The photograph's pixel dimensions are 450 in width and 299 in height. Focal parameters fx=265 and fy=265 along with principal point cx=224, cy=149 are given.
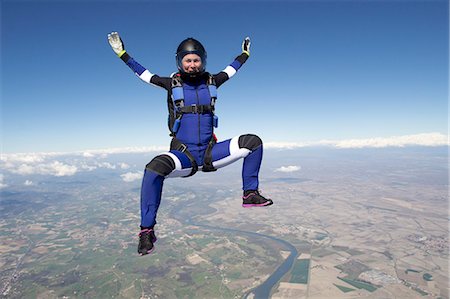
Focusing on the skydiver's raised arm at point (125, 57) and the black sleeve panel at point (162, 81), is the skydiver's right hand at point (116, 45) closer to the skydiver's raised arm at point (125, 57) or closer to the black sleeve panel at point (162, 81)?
the skydiver's raised arm at point (125, 57)

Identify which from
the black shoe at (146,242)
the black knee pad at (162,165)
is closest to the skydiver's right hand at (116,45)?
the black knee pad at (162,165)

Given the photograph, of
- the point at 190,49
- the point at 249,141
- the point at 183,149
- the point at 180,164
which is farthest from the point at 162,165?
the point at 190,49

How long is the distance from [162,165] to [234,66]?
8.93 ft

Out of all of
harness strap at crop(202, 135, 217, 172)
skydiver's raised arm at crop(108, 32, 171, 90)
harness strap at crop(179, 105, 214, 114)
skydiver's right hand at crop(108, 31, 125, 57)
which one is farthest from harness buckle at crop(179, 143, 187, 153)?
skydiver's right hand at crop(108, 31, 125, 57)

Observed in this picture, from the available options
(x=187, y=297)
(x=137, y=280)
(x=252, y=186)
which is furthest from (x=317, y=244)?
(x=252, y=186)

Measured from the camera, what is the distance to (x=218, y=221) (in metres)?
115

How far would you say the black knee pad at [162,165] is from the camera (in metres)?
3.96

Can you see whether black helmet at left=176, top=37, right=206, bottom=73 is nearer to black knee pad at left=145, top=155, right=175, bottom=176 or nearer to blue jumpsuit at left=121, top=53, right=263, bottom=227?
blue jumpsuit at left=121, top=53, right=263, bottom=227

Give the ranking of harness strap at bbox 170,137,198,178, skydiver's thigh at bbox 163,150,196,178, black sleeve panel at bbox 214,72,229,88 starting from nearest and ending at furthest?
skydiver's thigh at bbox 163,150,196,178
harness strap at bbox 170,137,198,178
black sleeve panel at bbox 214,72,229,88

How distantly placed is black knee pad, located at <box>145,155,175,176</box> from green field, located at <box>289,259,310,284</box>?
5796 cm

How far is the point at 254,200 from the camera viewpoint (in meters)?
4.64

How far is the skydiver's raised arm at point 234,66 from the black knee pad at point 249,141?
130cm

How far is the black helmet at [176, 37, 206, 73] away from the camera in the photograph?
4.56 meters

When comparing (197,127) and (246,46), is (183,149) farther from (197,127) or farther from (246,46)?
(246,46)
